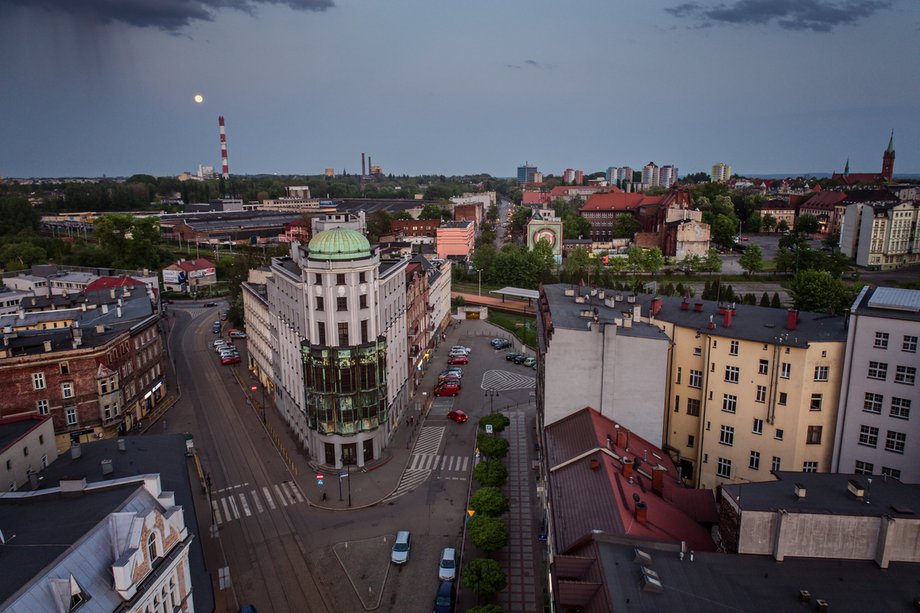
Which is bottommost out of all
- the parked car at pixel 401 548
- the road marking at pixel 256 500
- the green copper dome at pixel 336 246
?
the road marking at pixel 256 500

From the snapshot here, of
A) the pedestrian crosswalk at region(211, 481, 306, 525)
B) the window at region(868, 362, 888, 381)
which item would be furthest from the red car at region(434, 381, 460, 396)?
the window at region(868, 362, 888, 381)

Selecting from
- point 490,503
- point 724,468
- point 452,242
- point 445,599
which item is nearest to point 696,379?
point 724,468

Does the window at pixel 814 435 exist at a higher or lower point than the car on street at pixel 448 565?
higher

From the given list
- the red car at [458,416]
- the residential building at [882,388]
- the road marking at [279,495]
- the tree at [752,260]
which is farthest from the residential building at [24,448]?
the tree at [752,260]

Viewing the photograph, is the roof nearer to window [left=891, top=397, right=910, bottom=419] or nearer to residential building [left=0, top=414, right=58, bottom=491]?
window [left=891, top=397, right=910, bottom=419]

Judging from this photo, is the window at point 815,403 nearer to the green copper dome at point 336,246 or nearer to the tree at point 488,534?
the tree at point 488,534

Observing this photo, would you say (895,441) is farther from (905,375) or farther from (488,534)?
(488,534)

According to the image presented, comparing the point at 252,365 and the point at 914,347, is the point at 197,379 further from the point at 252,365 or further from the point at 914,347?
the point at 914,347
